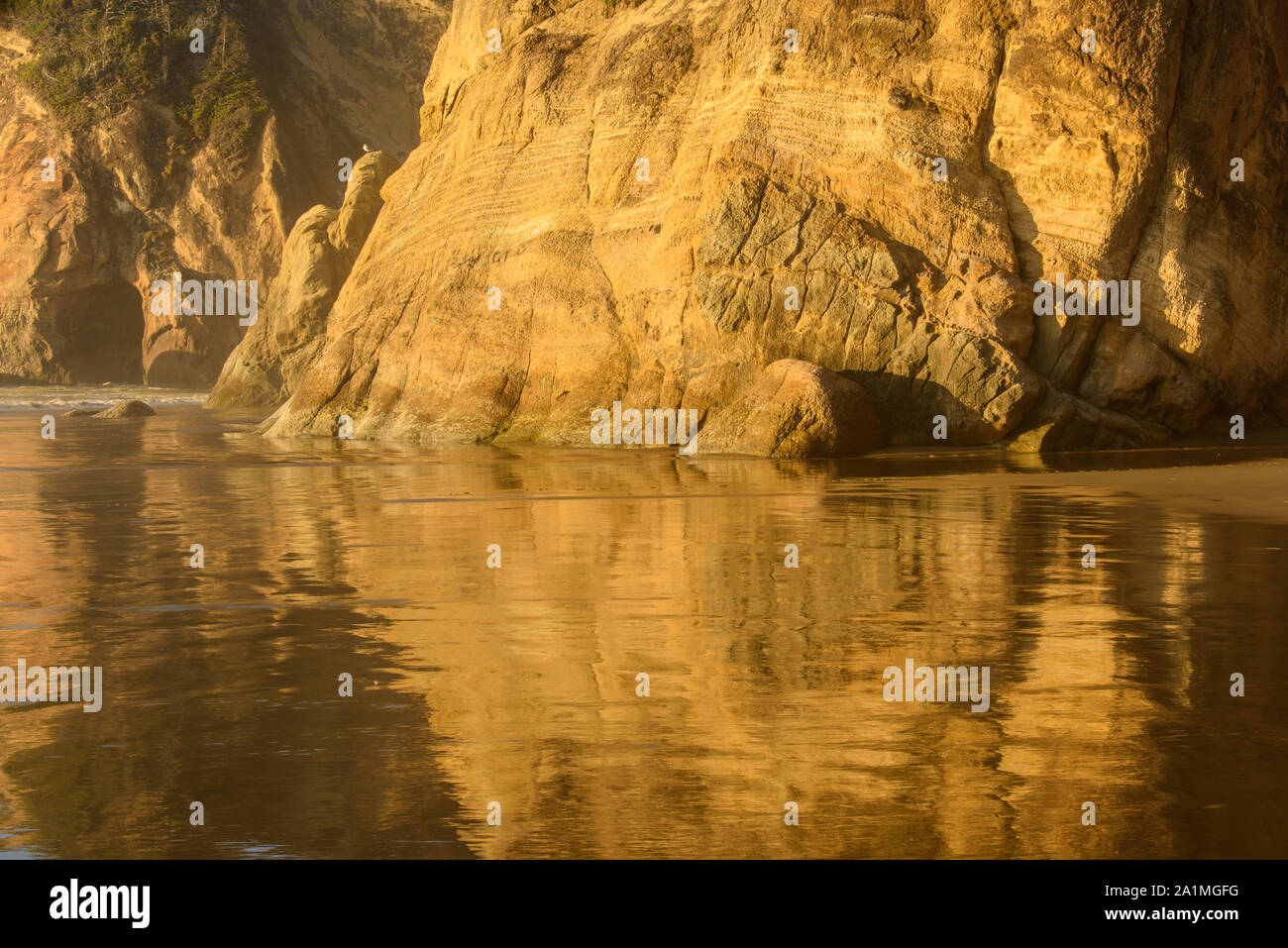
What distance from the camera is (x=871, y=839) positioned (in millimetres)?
4238

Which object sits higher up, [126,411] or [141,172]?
[141,172]

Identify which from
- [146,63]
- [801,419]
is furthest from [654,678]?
[146,63]

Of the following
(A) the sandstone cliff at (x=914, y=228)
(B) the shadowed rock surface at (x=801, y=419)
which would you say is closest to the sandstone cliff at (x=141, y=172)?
(A) the sandstone cliff at (x=914, y=228)

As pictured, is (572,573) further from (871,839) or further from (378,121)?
(378,121)

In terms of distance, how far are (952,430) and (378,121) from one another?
52.4m

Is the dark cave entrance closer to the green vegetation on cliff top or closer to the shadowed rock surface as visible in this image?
the green vegetation on cliff top

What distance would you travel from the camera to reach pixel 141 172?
59531mm

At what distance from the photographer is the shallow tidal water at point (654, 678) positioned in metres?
4.41

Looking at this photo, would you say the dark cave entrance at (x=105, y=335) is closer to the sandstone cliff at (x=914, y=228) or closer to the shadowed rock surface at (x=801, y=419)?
the sandstone cliff at (x=914, y=228)

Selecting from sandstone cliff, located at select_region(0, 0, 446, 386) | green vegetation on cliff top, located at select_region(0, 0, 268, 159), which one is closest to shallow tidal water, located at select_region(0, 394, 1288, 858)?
sandstone cliff, located at select_region(0, 0, 446, 386)

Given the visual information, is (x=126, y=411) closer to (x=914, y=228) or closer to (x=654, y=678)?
(x=914, y=228)

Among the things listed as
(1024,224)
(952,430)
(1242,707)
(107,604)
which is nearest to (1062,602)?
(1242,707)

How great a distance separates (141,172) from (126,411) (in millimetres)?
28288

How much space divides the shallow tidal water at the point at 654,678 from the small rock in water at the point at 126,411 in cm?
2289
